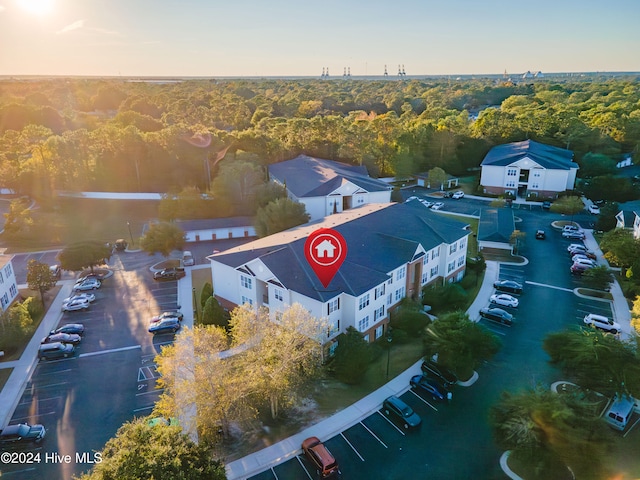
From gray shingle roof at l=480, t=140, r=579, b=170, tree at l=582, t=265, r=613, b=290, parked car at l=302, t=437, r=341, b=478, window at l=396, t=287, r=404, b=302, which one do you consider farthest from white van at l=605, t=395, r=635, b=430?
gray shingle roof at l=480, t=140, r=579, b=170

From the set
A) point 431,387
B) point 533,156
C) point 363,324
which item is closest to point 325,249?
point 363,324

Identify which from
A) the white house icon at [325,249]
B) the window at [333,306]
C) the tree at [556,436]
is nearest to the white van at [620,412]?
the tree at [556,436]

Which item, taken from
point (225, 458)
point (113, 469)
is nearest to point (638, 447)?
point (225, 458)

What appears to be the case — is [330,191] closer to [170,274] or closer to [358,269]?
[170,274]

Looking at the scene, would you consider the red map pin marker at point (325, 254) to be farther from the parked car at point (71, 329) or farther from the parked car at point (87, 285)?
the parked car at point (87, 285)

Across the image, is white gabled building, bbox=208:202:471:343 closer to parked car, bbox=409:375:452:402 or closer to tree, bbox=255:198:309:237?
parked car, bbox=409:375:452:402

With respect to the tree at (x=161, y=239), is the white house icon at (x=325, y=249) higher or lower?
higher

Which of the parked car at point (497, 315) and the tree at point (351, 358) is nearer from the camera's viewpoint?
the tree at point (351, 358)
